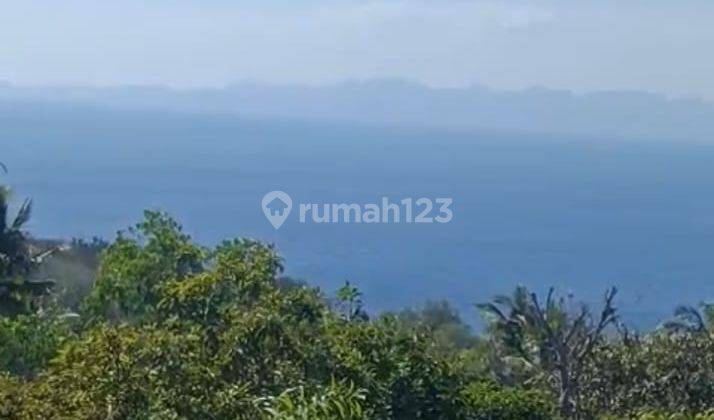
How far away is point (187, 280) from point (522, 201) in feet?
330

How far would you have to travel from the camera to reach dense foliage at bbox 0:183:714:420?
27.9 ft

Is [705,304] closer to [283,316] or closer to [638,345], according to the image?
[638,345]

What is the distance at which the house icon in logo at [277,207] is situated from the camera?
3441cm

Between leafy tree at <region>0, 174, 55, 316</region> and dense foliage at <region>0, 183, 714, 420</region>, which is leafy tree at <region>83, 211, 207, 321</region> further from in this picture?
leafy tree at <region>0, 174, 55, 316</region>

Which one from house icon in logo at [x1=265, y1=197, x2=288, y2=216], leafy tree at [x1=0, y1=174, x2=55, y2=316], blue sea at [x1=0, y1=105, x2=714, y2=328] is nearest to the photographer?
leafy tree at [x1=0, y1=174, x2=55, y2=316]

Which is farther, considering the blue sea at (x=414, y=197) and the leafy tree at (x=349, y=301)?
the blue sea at (x=414, y=197)

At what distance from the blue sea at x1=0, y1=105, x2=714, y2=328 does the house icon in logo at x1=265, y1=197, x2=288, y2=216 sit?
11.7 ft

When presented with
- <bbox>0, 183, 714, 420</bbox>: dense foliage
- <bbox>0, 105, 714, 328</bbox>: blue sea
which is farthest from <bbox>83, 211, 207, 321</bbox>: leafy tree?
<bbox>0, 105, 714, 328</bbox>: blue sea

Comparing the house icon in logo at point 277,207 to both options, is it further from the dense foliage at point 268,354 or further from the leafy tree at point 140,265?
the leafy tree at point 140,265

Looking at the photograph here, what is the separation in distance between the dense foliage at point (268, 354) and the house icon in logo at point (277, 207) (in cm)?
1395

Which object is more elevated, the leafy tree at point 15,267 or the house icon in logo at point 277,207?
the house icon in logo at point 277,207

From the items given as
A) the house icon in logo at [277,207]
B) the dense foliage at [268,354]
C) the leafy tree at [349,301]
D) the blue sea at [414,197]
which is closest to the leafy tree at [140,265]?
the dense foliage at [268,354]

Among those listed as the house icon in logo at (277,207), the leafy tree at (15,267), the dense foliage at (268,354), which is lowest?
the dense foliage at (268,354)

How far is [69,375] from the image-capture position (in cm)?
848
